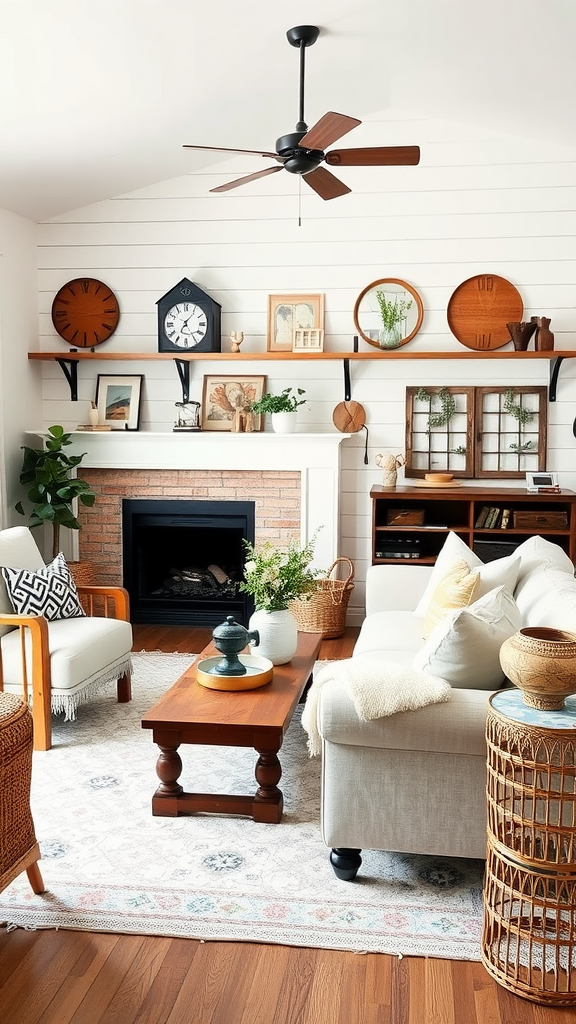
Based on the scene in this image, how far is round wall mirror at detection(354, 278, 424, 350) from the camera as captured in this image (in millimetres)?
5625

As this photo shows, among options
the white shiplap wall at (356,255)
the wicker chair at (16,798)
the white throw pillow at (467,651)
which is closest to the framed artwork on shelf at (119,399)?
the white shiplap wall at (356,255)

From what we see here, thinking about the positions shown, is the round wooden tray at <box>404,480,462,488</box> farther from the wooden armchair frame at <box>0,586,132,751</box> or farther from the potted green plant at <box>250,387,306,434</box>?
the wooden armchair frame at <box>0,586,132,751</box>

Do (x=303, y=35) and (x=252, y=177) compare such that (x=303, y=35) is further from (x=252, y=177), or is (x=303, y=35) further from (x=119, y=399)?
(x=119, y=399)

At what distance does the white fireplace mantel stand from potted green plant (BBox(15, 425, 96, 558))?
23cm

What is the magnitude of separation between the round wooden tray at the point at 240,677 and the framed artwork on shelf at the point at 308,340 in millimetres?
2628

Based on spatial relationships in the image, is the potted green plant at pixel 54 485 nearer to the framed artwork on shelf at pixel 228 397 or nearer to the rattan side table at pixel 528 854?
the framed artwork on shelf at pixel 228 397

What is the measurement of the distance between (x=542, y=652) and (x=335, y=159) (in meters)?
2.25

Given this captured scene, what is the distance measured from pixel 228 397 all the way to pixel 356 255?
1220 mm

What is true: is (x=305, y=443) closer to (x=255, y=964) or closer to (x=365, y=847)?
(x=365, y=847)

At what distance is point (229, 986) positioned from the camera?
2.23 meters

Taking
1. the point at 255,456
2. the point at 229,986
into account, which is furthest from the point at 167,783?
the point at 255,456

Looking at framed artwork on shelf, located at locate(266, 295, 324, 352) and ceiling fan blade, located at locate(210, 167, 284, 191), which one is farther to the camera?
framed artwork on shelf, located at locate(266, 295, 324, 352)

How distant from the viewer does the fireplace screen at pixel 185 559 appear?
19.4 feet

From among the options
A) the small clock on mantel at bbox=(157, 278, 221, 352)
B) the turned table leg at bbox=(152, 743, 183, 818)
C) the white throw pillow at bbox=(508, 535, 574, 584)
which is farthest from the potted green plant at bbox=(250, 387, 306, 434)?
the turned table leg at bbox=(152, 743, 183, 818)
